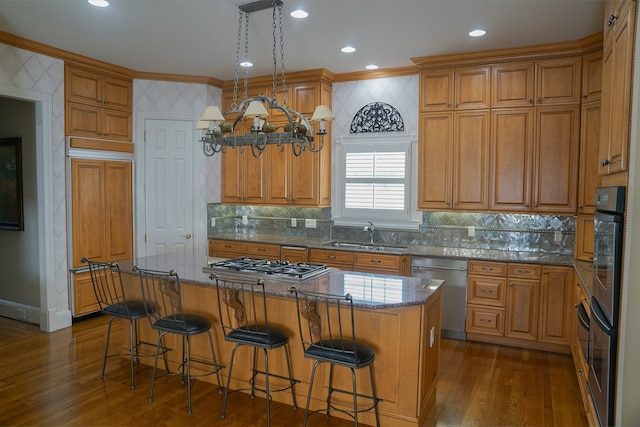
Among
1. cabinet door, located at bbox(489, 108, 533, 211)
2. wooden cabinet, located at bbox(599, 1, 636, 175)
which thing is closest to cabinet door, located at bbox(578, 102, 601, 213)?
cabinet door, located at bbox(489, 108, 533, 211)

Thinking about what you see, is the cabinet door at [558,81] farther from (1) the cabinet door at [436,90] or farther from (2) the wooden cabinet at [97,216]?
(2) the wooden cabinet at [97,216]

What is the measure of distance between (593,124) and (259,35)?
124 inches

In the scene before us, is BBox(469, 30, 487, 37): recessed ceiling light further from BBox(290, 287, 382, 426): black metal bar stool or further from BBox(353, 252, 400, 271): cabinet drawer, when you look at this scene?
BBox(290, 287, 382, 426): black metal bar stool

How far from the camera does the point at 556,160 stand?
4289 millimetres

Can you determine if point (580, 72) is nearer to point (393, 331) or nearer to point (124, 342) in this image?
point (393, 331)

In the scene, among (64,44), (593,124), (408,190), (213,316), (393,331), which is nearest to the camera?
(393,331)

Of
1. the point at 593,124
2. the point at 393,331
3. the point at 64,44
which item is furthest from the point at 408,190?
the point at 64,44

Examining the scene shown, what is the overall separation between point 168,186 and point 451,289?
359 cm

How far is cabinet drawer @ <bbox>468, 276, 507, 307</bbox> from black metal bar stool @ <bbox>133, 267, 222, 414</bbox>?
2.50 m

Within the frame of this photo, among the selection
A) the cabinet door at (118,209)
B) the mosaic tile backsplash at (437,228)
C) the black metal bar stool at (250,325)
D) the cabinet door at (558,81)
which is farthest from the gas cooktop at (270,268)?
the cabinet door at (558,81)

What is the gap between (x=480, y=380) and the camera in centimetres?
357

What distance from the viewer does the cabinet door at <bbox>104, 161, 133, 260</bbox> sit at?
523cm

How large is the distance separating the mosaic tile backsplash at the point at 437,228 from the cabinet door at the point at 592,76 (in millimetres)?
1204

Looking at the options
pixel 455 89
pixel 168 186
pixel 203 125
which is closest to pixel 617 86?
pixel 455 89
